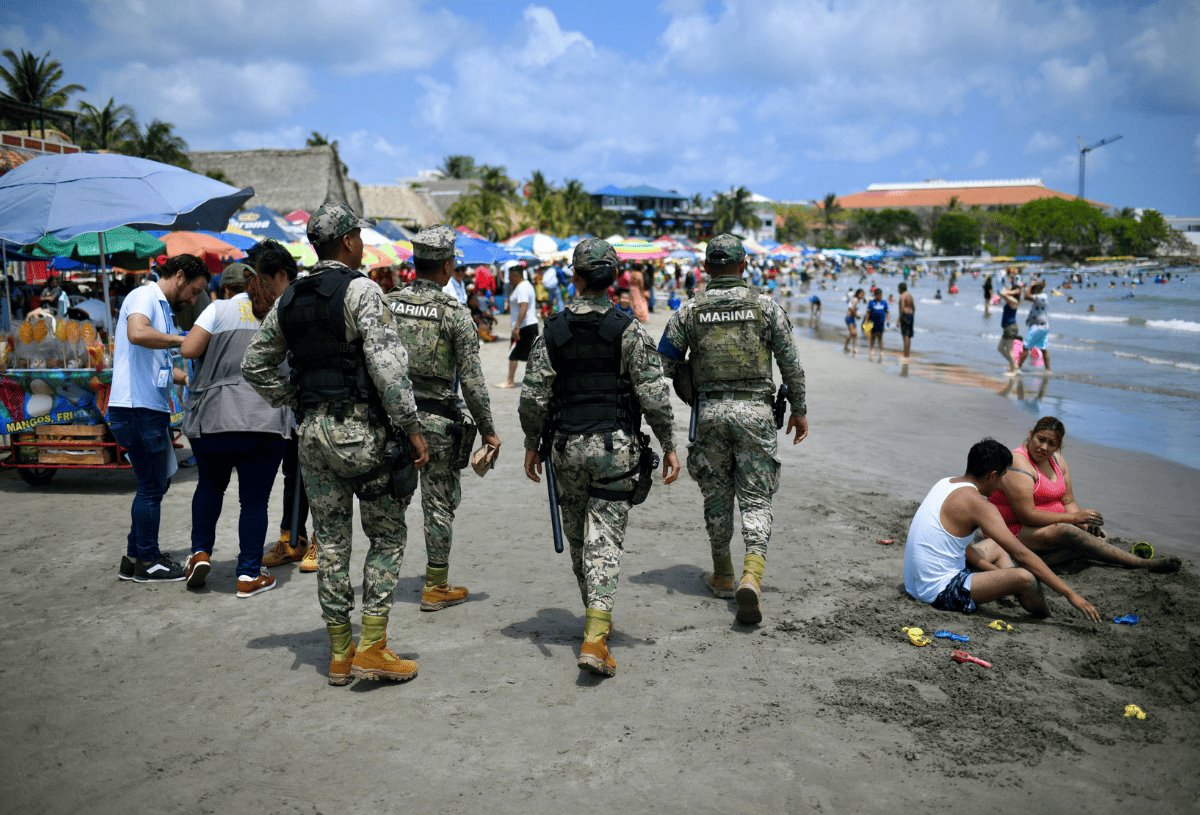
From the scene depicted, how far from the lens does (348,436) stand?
389 cm

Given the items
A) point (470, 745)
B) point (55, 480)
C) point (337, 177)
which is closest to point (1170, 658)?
point (470, 745)

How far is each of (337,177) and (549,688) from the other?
3792cm

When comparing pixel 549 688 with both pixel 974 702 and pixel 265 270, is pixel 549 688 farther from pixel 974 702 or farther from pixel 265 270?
pixel 265 270

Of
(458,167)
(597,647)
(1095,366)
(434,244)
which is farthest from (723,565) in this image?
(458,167)

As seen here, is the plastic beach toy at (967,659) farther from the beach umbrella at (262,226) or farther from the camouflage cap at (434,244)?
the beach umbrella at (262,226)

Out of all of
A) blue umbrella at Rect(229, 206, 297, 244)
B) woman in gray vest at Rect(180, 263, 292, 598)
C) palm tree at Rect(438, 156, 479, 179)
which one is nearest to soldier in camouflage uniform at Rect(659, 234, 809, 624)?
woman in gray vest at Rect(180, 263, 292, 598)

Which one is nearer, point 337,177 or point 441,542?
point 441,542

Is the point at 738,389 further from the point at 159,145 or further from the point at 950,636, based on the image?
the point at 159,145

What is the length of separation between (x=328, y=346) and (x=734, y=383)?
2357 mm

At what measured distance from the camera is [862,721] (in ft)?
12.5

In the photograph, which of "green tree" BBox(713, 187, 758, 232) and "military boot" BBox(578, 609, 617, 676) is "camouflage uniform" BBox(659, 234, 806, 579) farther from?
"green tree" BBox(713, 187, 758, 232)

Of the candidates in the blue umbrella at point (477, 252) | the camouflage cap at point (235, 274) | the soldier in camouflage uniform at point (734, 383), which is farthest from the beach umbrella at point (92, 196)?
the blue umbrella at point (477, 252)

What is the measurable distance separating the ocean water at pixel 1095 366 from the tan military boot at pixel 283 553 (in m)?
9.28

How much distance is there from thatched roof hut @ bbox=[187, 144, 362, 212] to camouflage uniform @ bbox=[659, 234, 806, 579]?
3269 centimetres
